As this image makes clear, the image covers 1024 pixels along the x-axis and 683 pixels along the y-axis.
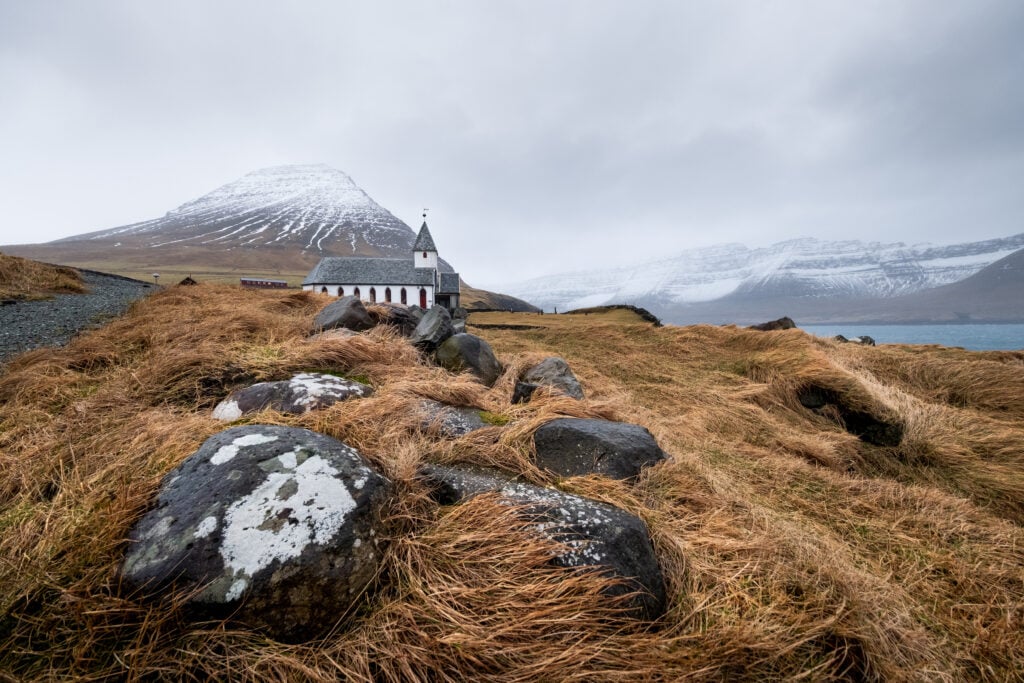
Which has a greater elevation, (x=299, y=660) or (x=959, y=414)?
(x=299, y=660)

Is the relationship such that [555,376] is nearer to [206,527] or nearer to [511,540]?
[511,540]

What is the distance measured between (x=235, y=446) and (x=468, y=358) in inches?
127

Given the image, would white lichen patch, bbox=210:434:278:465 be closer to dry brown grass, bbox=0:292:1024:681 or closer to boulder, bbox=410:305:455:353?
dry brown grass, bbox=0:292:1024:681

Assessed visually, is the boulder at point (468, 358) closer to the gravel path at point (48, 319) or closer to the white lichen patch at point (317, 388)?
the white lichen patch at point (317, 388)

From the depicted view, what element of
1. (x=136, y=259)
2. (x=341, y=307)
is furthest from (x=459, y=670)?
(x=136, y=259)

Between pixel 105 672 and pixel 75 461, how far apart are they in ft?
5.36

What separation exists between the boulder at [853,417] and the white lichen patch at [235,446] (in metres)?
6.93

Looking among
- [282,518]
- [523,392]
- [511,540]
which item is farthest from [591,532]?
[523,392]

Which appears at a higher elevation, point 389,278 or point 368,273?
point 368,273

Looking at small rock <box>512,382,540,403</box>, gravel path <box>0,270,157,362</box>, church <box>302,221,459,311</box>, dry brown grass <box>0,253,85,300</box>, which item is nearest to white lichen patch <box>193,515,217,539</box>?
small rock <box>512,382,540,403</box>

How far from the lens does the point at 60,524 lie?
64.1 inches

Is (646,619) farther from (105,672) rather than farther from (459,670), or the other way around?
(105,672)

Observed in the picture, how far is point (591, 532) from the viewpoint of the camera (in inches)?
72.5

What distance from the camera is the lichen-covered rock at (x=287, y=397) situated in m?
3.05
